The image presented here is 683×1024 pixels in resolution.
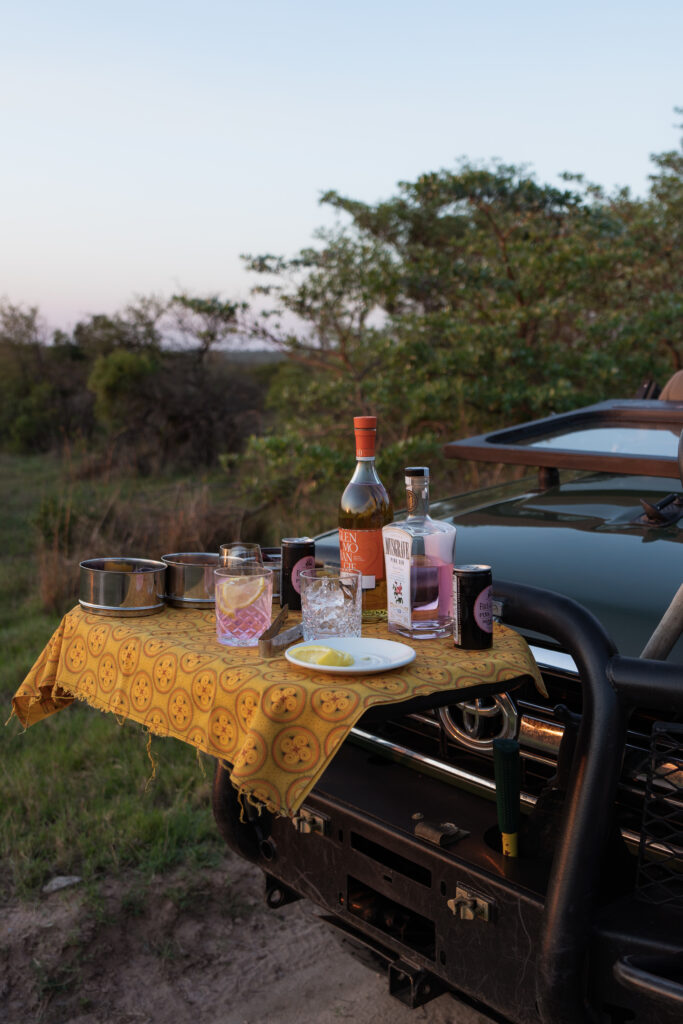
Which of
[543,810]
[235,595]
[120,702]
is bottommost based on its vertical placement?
[543,810]

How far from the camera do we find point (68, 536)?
24.5ft

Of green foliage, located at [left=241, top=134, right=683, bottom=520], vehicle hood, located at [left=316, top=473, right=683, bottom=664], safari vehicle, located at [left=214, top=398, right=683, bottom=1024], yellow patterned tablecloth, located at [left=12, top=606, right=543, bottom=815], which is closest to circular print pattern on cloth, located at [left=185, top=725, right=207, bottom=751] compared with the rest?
yellow patterned tablecloth, located at [left=12, top=606, right=543, bottom=815]

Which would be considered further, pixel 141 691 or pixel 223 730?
pixel 141 691

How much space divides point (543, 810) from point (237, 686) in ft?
2.27

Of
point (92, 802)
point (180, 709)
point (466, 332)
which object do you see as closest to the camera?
point (180, 709)

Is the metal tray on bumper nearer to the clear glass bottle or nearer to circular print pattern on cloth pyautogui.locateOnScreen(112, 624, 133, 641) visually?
the clear glass bottle

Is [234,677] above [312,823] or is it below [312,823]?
above

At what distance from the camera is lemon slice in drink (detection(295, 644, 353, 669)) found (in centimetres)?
160

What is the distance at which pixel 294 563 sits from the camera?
2.10m

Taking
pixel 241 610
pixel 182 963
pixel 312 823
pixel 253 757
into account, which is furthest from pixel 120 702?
pixel 182 963

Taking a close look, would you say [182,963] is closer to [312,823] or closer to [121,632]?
[312,823]

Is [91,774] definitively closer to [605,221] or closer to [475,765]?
[475,765]

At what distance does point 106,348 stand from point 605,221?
44.3ft

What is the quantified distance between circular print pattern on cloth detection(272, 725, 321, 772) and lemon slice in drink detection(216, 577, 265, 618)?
0.36 meters
